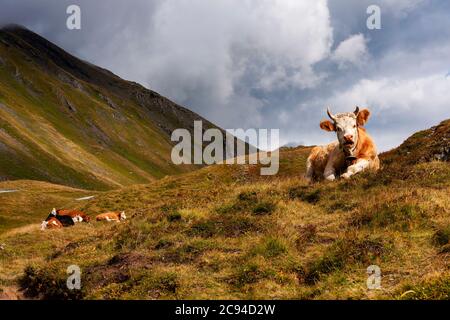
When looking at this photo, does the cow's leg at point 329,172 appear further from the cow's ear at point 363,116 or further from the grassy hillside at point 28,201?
the grassy hillside at point 28,201

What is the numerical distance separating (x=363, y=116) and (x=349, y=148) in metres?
1.54

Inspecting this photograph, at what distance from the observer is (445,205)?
474 inches

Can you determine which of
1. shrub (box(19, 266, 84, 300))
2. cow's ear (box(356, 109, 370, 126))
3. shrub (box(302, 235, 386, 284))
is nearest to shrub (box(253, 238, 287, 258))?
shrub (box(302, 235, 386, 284))

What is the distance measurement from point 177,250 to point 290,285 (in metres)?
3.87

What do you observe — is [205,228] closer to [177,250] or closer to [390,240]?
[177,250]

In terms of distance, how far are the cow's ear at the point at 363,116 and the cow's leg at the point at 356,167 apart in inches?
60.8

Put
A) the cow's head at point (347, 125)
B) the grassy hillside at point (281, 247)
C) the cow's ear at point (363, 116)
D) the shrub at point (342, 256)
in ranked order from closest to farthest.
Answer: the grassy hillside at point (281, 247) → the shrub at point (342, 256) → the cow's head at point (347, 125) → the cow's ear at point (363, 116)

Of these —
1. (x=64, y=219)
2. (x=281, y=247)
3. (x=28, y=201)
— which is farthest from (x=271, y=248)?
(x=28, y=201)

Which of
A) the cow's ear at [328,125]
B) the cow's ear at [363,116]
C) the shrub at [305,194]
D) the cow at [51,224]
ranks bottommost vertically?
the cow at [51,224]

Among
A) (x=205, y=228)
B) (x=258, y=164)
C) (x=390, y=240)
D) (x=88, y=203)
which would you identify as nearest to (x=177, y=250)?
(x=205, y=228)

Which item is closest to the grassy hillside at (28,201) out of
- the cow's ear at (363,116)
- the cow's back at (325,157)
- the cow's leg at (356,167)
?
the cow's back at (325,157)

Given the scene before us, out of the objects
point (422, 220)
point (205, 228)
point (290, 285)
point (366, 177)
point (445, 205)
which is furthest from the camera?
point (366, 177)

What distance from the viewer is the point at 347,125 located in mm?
16641

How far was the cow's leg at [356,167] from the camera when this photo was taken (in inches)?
662
